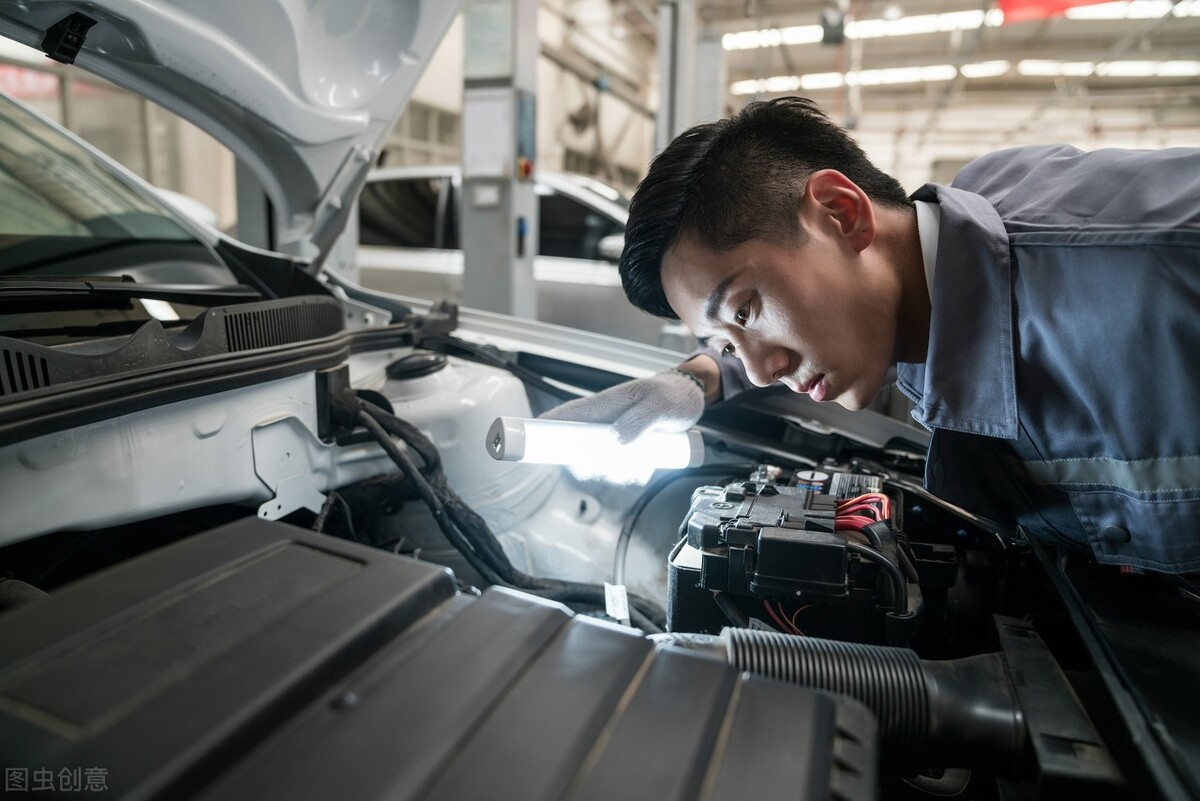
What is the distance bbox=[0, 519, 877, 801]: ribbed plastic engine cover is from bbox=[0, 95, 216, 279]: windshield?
3.33 ft

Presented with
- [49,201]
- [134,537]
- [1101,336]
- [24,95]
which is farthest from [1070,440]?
[24,95]

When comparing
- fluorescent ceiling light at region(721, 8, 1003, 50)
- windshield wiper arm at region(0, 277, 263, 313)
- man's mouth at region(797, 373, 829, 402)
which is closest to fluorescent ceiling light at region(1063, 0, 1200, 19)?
fluorescent ceiling light at region(721, 8, 1003, 50)

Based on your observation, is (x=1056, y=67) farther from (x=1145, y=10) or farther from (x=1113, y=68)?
(x=1145, y=10)

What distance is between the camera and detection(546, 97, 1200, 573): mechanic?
94 centimetres

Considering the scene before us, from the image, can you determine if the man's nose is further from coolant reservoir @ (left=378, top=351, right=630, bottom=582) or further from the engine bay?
coolant reservoir @ (left=378, top=351, right=630, bottom=582)

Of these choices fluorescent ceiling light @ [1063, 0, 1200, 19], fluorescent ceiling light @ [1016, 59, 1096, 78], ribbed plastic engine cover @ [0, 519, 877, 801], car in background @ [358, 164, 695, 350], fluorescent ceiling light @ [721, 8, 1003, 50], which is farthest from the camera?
fluorescent ceiling light @ [1016, 59, 1096, 78]

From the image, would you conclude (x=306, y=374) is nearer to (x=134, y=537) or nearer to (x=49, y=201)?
(x=134, y=537)

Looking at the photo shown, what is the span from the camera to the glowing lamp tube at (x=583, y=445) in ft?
3.87

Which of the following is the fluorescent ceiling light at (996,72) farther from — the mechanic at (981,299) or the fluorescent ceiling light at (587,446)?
the fluorescent ceiling light at (587,446)

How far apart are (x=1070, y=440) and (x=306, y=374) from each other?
120cm

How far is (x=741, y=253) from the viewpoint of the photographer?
1.15m

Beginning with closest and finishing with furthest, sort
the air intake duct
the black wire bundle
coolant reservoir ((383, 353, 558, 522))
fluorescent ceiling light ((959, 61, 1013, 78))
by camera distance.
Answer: the air intake duct, the black wire bundle, coolant reservoir ((383, 353, 558, 522)), fluorescent ceiling light ((959, 61, 1013, 78))

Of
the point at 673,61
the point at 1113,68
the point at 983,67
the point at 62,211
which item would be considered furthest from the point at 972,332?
the point at 1113,68

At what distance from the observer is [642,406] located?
142cm
